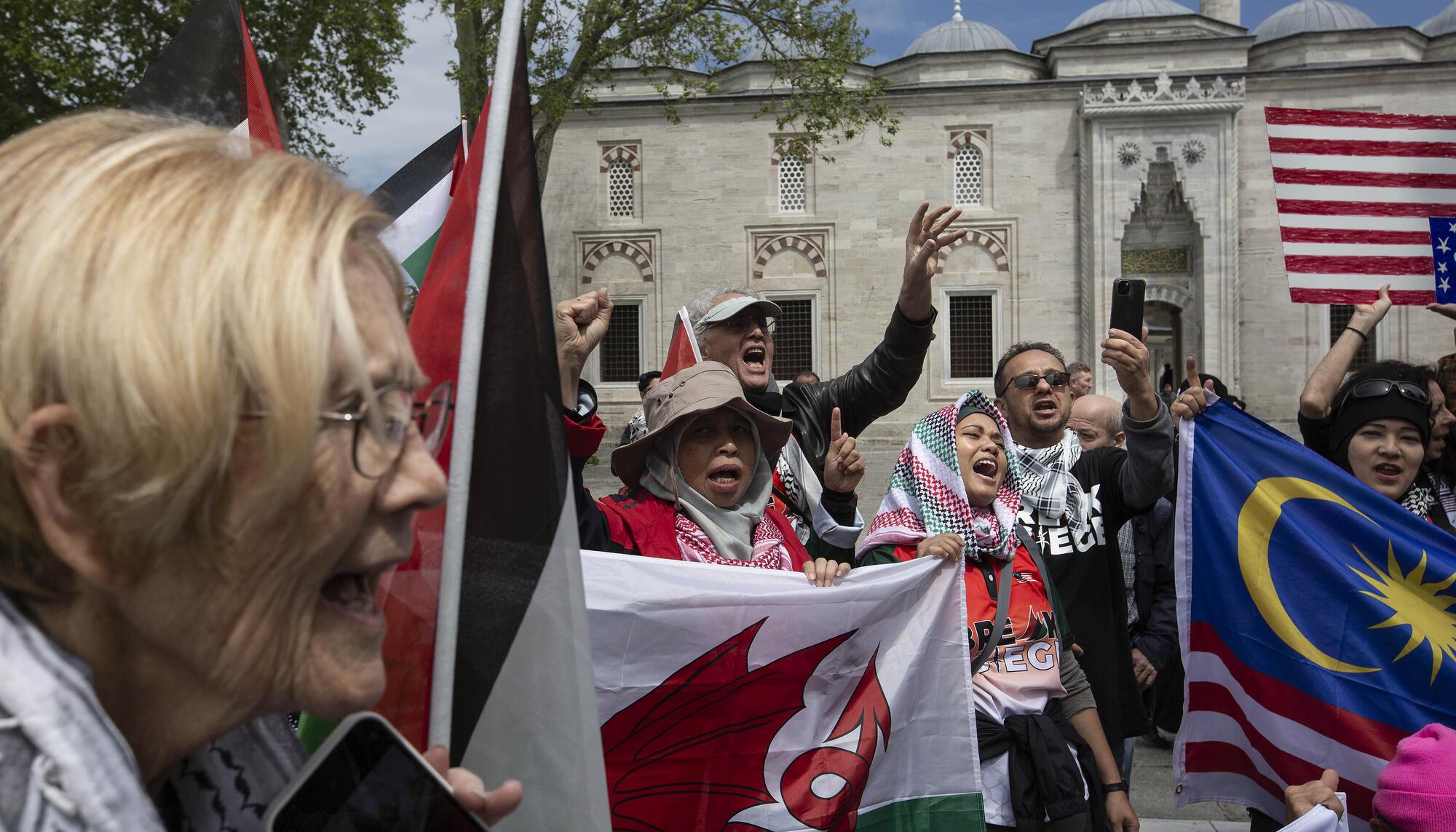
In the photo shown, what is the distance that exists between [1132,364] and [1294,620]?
33.3 inches

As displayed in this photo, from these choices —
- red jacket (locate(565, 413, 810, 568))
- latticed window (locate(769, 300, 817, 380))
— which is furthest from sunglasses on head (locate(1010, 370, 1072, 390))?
latticed window (locate(769, 300, 817, 380))

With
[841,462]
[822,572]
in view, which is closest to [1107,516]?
[841,462]

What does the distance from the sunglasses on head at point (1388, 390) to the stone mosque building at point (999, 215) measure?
20754 millimetres

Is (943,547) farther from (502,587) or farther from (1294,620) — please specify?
(502,587)

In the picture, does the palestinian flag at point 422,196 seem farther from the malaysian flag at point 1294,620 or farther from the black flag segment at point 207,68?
the malaysian flag at point 1294,620

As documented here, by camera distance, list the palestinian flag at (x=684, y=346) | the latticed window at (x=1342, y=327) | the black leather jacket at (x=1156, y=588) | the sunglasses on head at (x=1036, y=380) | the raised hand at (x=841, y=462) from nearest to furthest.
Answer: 1. the raised hand at (x=841, y=462)
2. the sunglasses on head at (x=1036, y=380)
3. the palestinian flag at (x=684, y=346)
4. the black leather jacket at (x=1156, y=588)
5. the latticed window at (x=1342, y=327)

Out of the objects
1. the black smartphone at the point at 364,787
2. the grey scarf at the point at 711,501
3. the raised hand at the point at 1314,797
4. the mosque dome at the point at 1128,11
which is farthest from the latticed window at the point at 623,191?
the black smartphone at the point at 364,787

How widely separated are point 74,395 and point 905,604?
226 cm

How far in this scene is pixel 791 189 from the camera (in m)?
25.9

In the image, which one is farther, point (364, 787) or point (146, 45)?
point (146, 45)

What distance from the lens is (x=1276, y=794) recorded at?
2.97m

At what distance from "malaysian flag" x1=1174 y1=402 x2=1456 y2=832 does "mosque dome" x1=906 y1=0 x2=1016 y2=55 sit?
28460mm

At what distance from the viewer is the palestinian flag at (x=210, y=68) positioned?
8.24 feet

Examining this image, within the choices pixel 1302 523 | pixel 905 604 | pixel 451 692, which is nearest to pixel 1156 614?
pixel 1302 523
